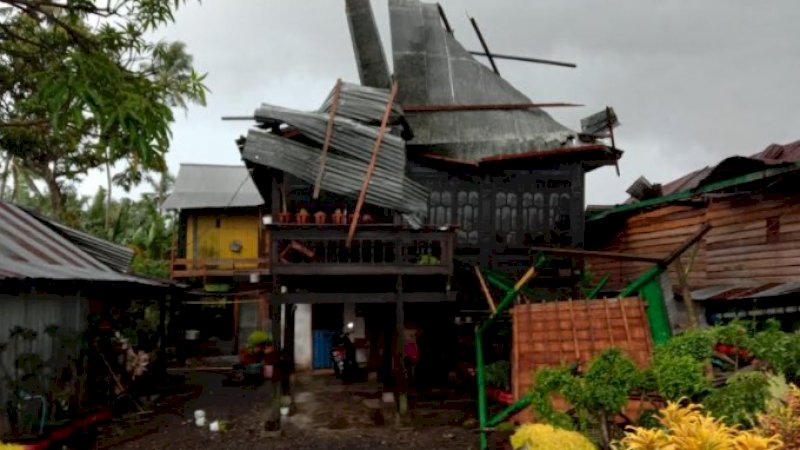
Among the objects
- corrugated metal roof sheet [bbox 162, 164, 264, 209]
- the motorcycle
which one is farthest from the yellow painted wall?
the motorcycle

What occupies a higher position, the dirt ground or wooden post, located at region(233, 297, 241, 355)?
wooden post, located at region(233, 297, 241, 355)

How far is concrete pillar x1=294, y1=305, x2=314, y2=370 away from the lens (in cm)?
2097

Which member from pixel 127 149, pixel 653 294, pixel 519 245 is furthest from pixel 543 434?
pixel 519 245

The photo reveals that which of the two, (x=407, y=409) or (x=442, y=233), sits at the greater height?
(x=442, y=233)

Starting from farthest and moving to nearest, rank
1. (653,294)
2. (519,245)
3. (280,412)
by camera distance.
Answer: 1. (519,245)
2. (280,412)
3. (653,294)

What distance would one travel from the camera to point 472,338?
1723 centimetres

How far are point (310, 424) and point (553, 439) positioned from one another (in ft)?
24.9

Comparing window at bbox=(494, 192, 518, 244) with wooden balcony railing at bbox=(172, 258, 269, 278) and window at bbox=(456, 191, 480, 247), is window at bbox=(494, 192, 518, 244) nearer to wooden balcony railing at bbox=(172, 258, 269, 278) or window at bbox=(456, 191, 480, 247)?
window at bbox=(456, 191, 480, 247)

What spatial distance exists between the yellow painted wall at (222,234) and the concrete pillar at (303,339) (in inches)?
289

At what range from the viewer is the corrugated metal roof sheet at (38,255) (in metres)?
10.3

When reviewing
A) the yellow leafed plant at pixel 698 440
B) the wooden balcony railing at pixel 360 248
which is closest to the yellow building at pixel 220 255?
the wooden balcony railing at pixel 360 248

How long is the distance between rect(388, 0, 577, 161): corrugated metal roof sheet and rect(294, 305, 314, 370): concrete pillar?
796cm

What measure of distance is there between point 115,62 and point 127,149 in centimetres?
137

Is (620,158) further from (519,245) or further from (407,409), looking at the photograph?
(407,409)
